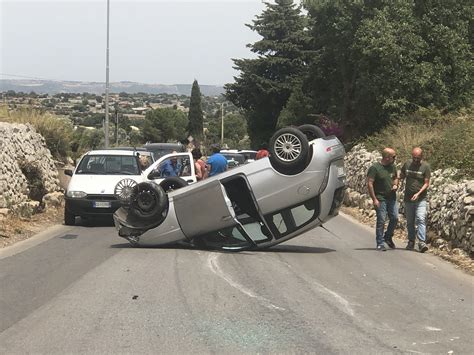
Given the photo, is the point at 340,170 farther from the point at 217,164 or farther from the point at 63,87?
the point at 63,87

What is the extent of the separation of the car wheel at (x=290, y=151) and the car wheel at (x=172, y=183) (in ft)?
7.77

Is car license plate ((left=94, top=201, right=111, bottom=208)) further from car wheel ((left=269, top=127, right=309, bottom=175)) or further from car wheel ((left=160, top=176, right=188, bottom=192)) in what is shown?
car wheel ((left=269, top=127, right=309, bottom=175))

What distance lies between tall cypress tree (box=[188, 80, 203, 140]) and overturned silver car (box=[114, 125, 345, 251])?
8308cm

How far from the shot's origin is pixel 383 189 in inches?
477

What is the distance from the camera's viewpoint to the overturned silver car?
36.1ft

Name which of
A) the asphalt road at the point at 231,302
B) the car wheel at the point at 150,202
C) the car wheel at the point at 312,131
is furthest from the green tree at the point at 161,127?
the asphalt road at the point at 231,302

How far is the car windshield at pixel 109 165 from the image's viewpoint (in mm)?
16805

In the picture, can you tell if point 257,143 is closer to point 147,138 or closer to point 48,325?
point 147,138

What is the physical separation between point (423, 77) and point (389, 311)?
18099mm

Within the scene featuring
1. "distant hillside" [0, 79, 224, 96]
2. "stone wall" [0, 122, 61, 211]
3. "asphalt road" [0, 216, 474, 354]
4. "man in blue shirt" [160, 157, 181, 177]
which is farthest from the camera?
"distant hillside" [0, 79, 224, 96]

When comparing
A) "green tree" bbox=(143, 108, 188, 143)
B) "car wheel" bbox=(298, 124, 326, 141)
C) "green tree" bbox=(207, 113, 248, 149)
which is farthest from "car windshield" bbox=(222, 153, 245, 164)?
"green tree" bbox=(207, 113, 248, 149)

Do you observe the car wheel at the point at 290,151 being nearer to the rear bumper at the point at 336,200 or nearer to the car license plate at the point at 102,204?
the rear bumper at the point at 336,200

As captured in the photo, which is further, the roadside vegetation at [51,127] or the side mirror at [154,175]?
the roadside vegetation at [51,127]

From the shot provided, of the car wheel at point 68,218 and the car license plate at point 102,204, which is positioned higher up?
the car license plate at point 102,204
